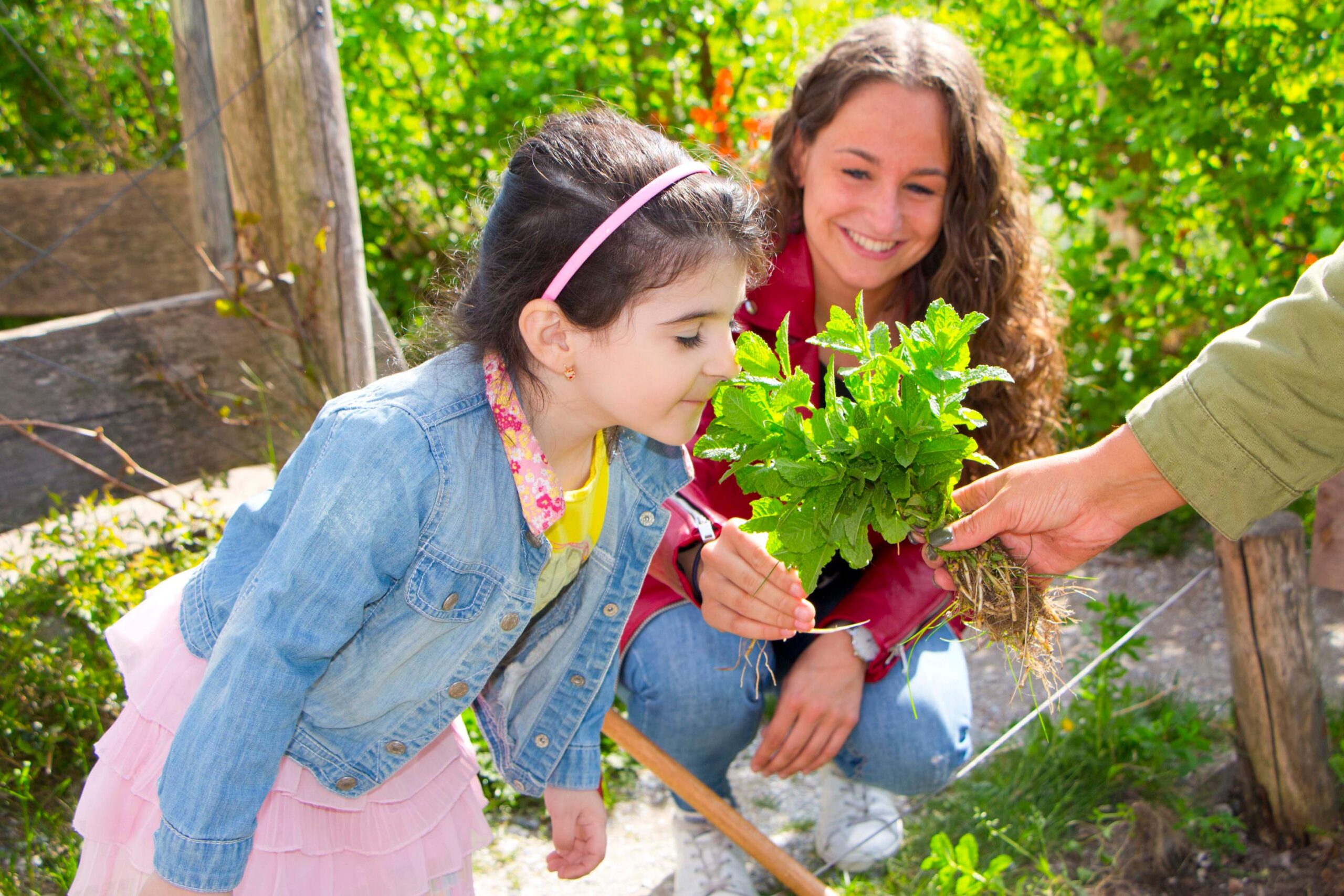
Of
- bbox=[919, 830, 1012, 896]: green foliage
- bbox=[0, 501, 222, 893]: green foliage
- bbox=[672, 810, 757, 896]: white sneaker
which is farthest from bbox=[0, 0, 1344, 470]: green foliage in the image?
bbox=[919, 830, 1012, 896]: green foliage

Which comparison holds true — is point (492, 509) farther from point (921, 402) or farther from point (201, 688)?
point (921, 402)

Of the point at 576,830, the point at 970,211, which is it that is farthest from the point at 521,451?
the point at 970,211

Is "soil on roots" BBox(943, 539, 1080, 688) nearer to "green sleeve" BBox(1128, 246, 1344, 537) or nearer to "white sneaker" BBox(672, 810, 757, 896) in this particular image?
"green sleeve" BBox(1128, 246, 1344, 537)

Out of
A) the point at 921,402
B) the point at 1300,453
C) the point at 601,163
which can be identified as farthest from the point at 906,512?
the point at 601,163

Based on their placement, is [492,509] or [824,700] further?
[824,700]

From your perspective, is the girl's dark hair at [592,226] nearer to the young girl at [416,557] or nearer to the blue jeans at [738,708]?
the young girl at [416,557]

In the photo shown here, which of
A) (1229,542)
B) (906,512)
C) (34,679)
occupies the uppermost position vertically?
(906,512)

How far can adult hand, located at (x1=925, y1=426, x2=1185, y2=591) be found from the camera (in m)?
1.81

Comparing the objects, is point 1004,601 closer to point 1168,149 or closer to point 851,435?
point 851,435

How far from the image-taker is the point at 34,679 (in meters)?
2.58

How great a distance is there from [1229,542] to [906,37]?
132 centimetres

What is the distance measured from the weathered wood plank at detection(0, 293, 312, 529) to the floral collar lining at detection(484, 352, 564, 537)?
1752mm

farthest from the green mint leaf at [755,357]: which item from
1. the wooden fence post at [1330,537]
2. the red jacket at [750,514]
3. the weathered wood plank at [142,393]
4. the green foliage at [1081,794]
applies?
the weathered wood plank at [142,393]

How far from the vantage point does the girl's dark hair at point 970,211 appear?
2.39 metres
